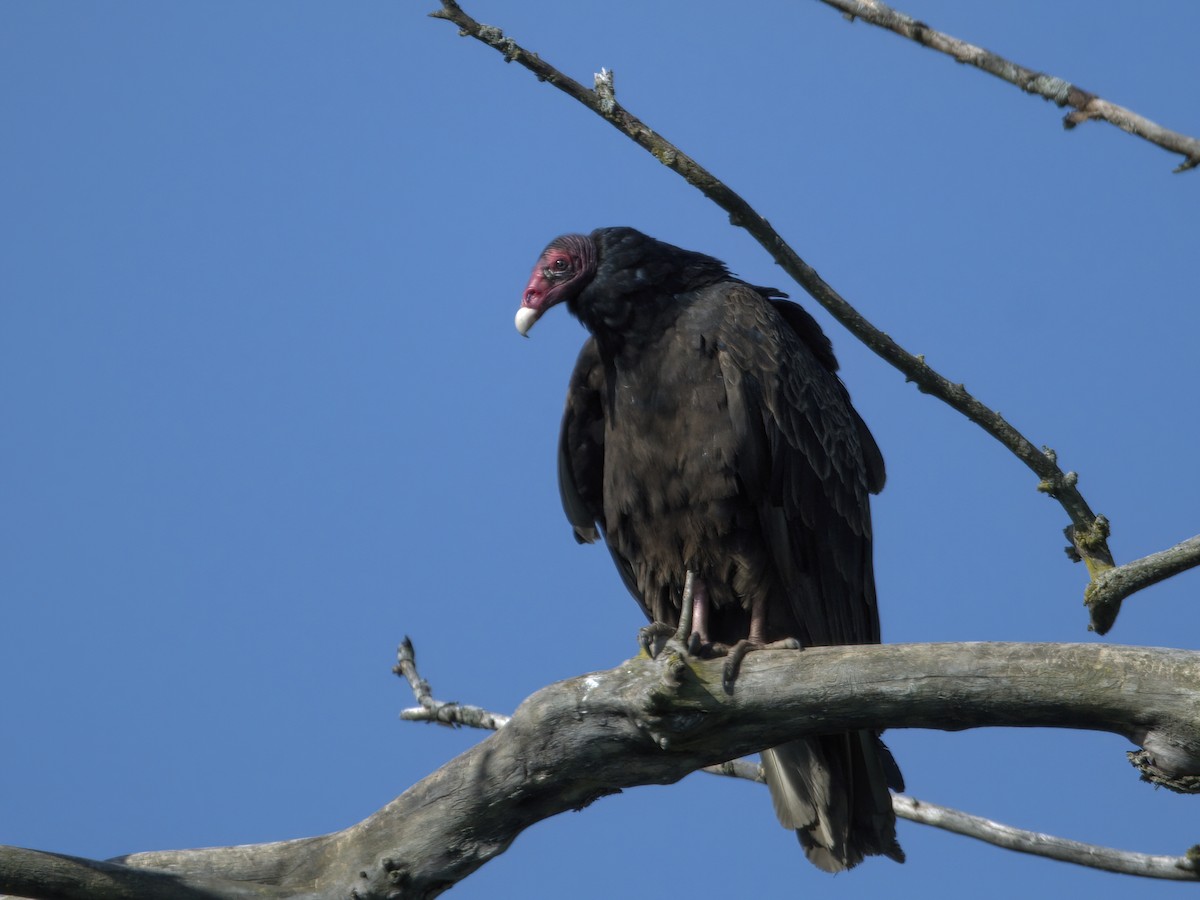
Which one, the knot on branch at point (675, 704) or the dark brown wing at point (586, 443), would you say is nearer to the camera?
the knot on branch at point (675, 704)

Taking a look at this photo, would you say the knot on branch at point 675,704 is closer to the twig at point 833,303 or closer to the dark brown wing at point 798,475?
the twig at point 833,303

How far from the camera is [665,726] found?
143 inches

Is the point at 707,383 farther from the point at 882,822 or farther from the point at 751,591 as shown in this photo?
the point at 882,822

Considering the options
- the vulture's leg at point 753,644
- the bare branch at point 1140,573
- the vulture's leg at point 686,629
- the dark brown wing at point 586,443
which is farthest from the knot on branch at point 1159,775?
the dark brown wing at point 586,443

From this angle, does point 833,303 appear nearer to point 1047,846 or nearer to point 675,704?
point 675,704

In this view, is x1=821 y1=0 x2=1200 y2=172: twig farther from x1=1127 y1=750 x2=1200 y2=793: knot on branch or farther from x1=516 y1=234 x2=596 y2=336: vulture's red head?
x1=516 y1=234 x2=596 y2=336: vulture's red head

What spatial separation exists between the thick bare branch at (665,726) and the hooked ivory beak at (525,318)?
1.69m

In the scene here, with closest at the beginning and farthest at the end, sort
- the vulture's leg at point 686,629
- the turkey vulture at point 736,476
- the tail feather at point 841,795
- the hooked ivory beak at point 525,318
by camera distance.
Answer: the vulture's leg at point 686,629 → the tail feather at point 841,795 → the turkey vulture at point 736,476 → the hooked ivory beak at point 525,318

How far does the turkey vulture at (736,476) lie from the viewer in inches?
183

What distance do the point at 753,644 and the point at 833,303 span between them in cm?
102

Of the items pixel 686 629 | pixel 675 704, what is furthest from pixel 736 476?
pixel 675 704

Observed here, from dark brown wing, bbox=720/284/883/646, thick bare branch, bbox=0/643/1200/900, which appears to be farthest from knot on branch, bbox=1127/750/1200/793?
dark brown wing, bbox=720/284/883/646

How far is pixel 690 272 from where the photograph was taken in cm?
507

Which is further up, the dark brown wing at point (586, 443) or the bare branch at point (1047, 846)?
the dark brown wing at point (586, 443)
